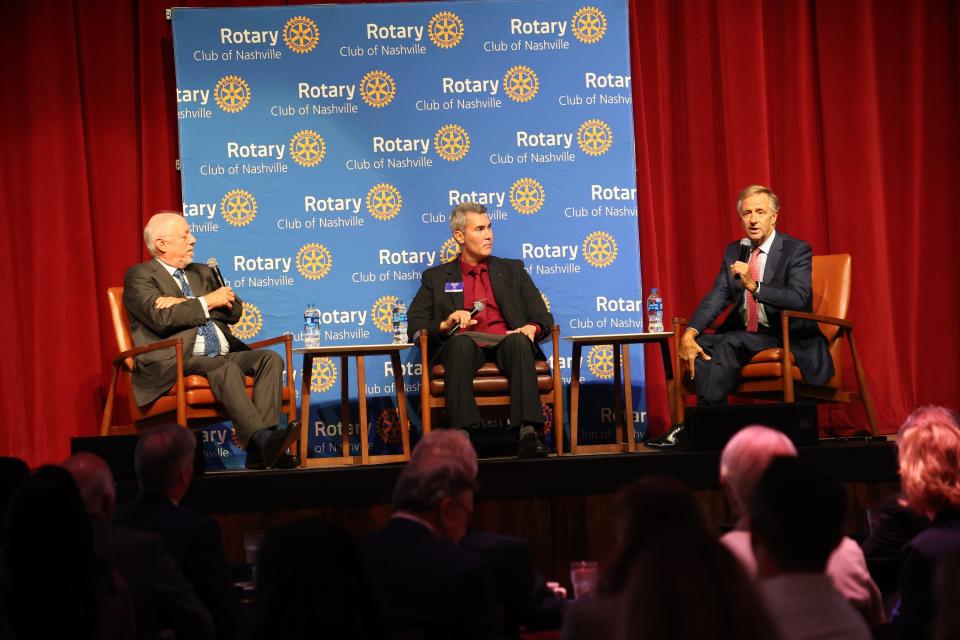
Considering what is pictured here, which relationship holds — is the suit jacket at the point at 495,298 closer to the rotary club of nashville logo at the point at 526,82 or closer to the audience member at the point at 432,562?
the rotary club of nashville logo at the point at 526,82

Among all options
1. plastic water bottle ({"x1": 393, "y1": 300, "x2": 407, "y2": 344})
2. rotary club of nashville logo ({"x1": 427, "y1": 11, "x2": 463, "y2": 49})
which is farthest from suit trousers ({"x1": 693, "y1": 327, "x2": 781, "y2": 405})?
rotary club of nashville logo ({"x1": 427, "y1": 11, "x2": 463, "y2": 49})

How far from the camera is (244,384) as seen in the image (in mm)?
4754

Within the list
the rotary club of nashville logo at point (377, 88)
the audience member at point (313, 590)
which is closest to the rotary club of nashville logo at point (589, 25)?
the rotary club of nashville logo at point (377, 88)

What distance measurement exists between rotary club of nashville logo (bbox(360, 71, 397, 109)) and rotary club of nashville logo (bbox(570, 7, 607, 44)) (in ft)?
3.17

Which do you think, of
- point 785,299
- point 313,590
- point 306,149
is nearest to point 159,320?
point 306,149

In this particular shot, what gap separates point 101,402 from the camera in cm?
577

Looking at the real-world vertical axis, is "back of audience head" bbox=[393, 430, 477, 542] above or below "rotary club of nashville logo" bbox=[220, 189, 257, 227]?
below

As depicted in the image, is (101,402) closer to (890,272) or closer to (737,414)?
(737,414)

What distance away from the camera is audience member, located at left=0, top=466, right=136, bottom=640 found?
1856 millimetres

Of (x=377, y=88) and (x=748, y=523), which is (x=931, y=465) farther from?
(x=377, y=88)

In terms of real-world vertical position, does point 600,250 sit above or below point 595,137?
below

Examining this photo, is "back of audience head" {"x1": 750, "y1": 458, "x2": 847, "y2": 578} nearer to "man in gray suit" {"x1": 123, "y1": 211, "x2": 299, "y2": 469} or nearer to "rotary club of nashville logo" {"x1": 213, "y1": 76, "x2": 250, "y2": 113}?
"man in gray suit" {"x1": 123, "y1": 211, "x2": 299, "y2": 469}

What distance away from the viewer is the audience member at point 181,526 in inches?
93.6

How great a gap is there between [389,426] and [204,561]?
3.28 metres
